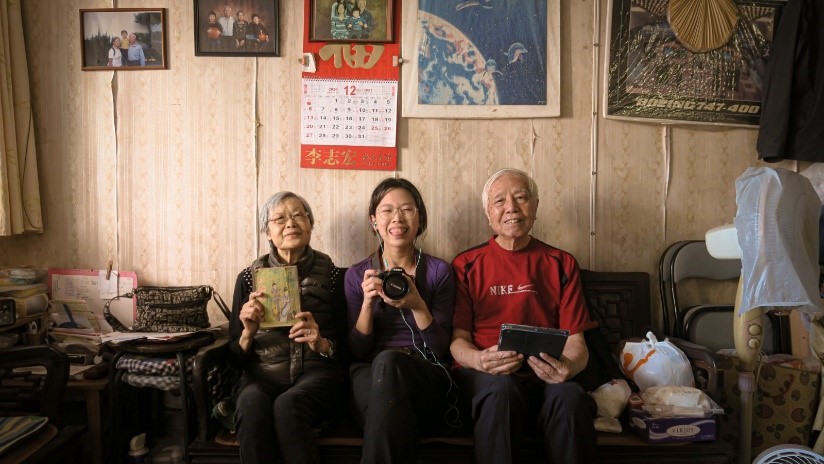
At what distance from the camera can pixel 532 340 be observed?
5.08 ft

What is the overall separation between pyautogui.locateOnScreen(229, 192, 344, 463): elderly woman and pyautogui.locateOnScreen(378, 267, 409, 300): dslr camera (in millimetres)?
319

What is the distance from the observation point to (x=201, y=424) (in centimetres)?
163

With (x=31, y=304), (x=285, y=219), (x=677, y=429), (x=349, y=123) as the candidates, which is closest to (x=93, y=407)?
(x=31, y=304)

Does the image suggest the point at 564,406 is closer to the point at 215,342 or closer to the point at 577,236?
the point at 577,236

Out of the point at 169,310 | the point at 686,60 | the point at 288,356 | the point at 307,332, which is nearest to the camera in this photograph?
the point at 307,332

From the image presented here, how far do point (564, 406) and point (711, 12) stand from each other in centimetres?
213

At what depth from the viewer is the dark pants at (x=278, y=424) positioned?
1.52m

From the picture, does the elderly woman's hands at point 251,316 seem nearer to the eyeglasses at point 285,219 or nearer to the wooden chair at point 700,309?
the eyeglasses at point 285,219

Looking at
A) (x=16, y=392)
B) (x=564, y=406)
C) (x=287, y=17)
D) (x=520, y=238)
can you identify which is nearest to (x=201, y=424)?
(x=16, y=392)

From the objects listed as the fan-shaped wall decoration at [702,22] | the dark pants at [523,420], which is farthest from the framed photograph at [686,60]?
the dark pants at [523,420]

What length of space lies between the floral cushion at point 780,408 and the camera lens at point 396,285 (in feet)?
4.45

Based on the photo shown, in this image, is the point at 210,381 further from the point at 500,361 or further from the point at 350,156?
the point at 350,156

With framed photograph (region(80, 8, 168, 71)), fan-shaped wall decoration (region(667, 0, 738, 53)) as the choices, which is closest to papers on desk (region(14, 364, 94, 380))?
framed photograph (region(80, 8, 168, 71))

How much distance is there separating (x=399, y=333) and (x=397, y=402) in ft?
1.27
